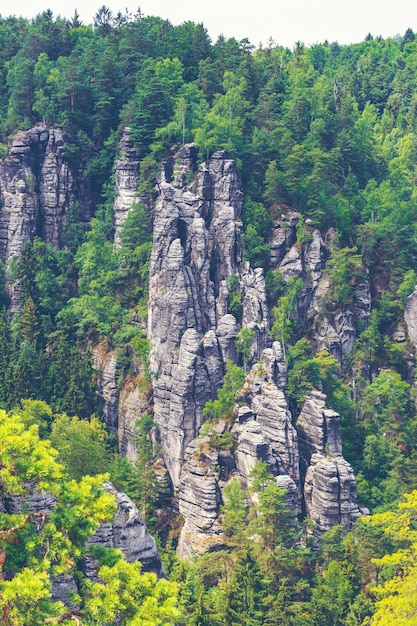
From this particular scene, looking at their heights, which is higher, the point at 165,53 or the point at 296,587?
the point at 165,53

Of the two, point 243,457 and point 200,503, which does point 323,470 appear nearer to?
point 243,457

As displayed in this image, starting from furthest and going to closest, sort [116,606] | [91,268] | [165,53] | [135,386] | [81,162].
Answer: [165,53], [81,162], [91,268], [135,386], [116,606]

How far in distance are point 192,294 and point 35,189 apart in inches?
698

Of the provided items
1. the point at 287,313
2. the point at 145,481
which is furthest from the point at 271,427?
the point at 287,313

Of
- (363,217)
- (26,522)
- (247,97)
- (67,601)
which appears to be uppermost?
(247,97)

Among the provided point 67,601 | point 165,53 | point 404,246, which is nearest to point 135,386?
point 404,246

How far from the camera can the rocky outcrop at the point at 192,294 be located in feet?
192

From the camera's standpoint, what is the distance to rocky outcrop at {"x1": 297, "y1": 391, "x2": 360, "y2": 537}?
53469 millimetres

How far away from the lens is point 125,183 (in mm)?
68188

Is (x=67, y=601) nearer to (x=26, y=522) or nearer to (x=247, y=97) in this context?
(x=26, y=522)

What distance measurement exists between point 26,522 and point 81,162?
50.6 metres

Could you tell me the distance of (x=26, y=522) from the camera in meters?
25.0

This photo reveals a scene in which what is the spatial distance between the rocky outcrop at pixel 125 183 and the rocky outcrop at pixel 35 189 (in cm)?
464

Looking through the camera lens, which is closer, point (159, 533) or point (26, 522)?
point (26, 522)
